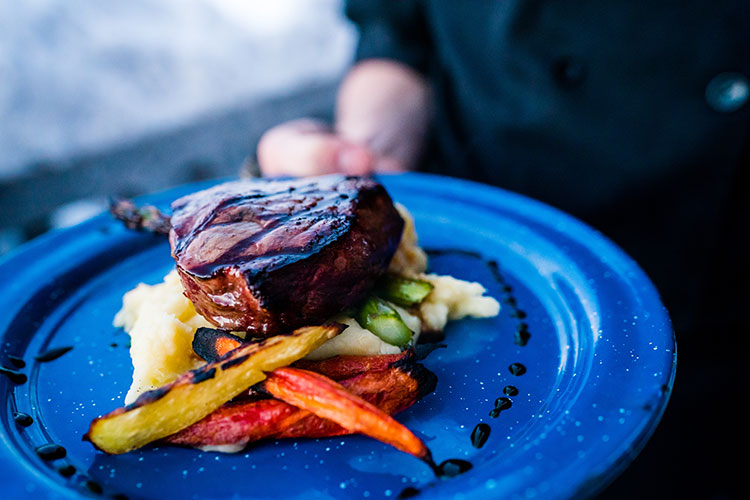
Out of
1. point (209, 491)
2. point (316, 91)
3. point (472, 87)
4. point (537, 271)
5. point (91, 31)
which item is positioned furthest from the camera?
point (316, 91)

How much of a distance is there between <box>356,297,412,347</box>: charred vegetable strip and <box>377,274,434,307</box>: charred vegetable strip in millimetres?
108

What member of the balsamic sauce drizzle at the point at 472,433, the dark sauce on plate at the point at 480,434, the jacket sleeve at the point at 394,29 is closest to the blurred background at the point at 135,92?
the jacket sleeve at the point at 394,29

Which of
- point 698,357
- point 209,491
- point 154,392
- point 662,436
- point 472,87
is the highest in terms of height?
point 472,87

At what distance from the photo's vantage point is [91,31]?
4117 mm

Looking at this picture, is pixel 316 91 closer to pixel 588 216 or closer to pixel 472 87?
pixel 472 87

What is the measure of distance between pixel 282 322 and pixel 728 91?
7.10 ft

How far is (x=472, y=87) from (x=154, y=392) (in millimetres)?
2321

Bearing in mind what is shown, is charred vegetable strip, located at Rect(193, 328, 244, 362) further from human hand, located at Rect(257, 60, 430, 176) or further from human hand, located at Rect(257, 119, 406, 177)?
human hand, located at Rect(257, 60, 430, 176)

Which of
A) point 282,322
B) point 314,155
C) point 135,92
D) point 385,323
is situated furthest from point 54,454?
point 135,92

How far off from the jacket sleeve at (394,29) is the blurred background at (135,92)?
52 centimetres

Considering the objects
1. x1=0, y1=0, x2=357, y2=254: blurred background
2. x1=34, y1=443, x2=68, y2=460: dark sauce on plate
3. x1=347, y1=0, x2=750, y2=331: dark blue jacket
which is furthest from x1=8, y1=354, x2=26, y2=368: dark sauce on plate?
x1=347, y1=0, x2=750, y2=331: dark blue jacket

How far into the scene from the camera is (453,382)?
1566mm

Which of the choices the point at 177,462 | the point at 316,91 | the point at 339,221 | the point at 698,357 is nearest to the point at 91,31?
the point at 316,91

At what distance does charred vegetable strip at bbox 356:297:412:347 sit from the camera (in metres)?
1.61
